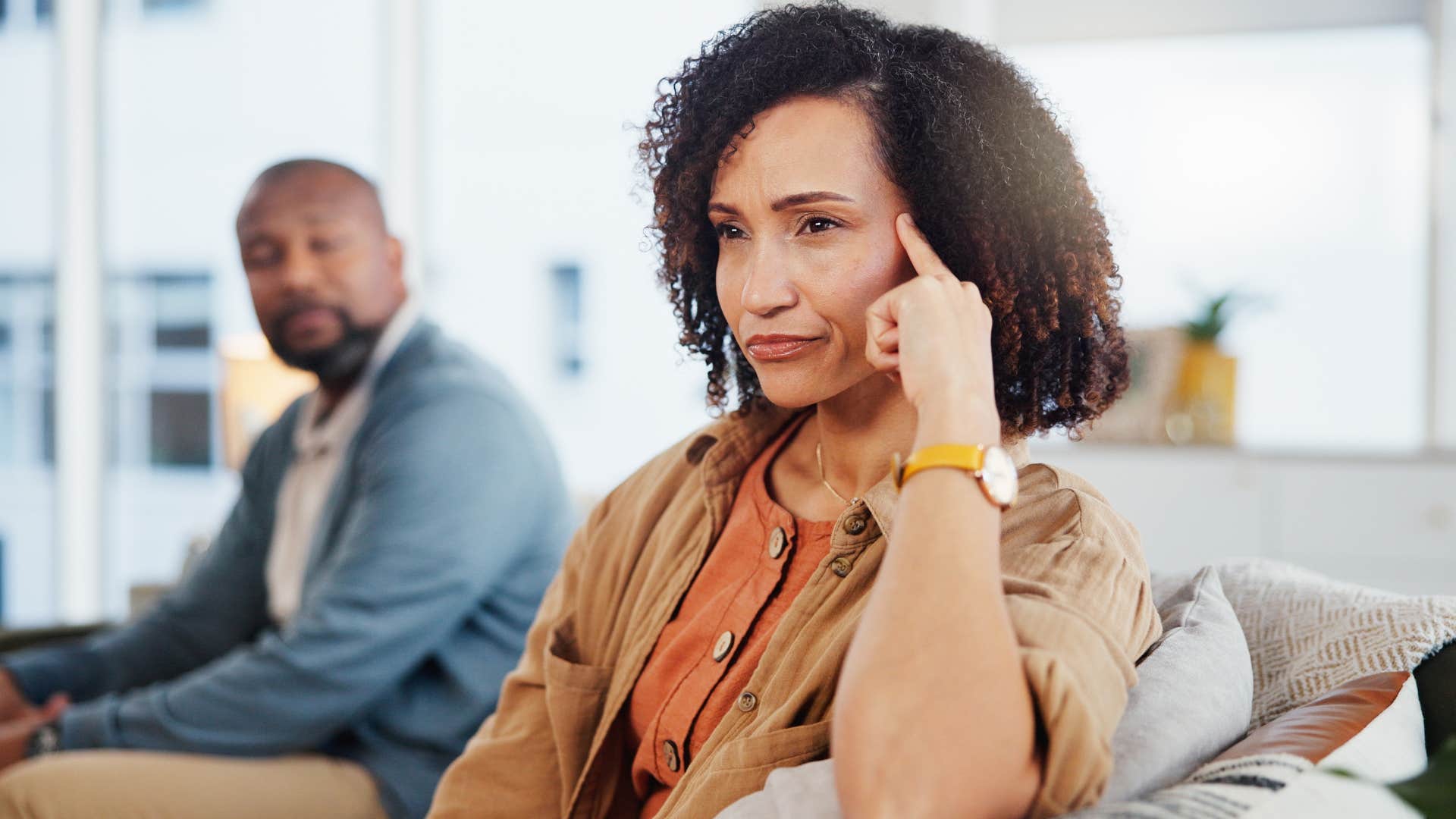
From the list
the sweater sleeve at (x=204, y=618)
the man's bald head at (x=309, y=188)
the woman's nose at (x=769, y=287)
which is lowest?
the sweater sleeve at (x=204, y=618)

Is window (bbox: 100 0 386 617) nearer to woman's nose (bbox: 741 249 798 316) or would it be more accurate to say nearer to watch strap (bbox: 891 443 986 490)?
woman's nose (bbox: 741 249 798 316)

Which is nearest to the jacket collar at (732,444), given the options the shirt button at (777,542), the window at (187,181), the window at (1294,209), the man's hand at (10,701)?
the shirt button at (777,542)

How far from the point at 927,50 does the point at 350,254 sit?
1.23 metres

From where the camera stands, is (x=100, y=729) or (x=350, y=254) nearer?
(x=100, y=729)

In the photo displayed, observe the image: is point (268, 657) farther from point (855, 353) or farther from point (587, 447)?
point (587, 447)

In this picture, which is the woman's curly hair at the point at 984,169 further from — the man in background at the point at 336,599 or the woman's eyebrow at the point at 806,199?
the man in background at the point at 336,599

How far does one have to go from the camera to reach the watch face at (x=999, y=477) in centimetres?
92

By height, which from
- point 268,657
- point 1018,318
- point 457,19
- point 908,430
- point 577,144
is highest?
point 457,19

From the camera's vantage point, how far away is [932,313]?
1.02m

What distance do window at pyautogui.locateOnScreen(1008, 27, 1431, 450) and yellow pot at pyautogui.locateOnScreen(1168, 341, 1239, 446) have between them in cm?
23

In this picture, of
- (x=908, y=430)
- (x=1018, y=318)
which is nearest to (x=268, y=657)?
(x=908, y=430)

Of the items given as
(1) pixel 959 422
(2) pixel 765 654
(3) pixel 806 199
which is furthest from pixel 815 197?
(2) pixel 765 654

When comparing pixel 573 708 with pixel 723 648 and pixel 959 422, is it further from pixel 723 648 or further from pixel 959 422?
pixel 959 422

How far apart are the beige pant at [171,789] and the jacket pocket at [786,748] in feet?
3.18
